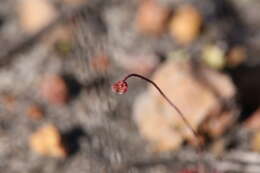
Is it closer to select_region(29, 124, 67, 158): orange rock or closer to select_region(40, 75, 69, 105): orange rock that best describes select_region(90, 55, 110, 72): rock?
select_region(40, 75, 69, 105): orange rock

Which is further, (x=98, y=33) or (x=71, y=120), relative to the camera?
(x=98, y=33)

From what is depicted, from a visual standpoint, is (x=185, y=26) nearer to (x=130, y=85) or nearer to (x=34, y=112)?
(x=130, y=85)

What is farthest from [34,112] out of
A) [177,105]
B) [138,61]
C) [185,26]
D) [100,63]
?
[185,26]

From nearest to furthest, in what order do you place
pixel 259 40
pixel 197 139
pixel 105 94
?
pixel 197 139 → pixel 105 94 → pixel 259 40

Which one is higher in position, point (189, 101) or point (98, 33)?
point (98, 33)

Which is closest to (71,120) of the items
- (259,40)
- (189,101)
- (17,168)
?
(17,168)

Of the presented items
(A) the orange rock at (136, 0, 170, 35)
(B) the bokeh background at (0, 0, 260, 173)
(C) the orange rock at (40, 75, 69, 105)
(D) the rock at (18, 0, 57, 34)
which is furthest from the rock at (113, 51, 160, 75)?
(D) the rock at (18, 0, 57, 34)

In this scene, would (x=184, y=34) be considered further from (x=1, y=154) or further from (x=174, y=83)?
(x=1, y=154)
